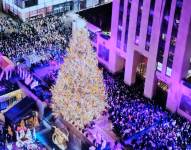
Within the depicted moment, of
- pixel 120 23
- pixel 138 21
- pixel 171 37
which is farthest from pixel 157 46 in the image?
pixel 120 23

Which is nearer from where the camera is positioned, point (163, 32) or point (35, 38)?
point (163, 32)

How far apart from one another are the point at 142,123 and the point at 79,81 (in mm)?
9355

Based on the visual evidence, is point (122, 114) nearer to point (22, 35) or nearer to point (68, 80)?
point (68, 80)

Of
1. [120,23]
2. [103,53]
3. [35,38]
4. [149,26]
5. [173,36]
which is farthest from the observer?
[35,38]

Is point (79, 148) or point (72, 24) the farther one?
point (72, 24)

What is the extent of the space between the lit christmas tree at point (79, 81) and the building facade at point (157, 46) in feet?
31.4

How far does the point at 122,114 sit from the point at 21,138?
33.3ft

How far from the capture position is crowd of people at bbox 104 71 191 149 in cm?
4119

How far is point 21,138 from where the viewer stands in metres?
41.5

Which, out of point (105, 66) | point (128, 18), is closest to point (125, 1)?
point (128, 18)

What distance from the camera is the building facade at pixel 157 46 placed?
4359 cm

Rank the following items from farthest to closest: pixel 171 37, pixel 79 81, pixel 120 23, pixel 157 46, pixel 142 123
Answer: pixel 120 23
pixel 157 46
pixel 171 37
pixel 142 123
pixel 79 81

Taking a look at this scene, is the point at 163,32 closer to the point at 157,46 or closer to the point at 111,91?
the point at 157,46

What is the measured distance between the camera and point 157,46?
46.0 metres
